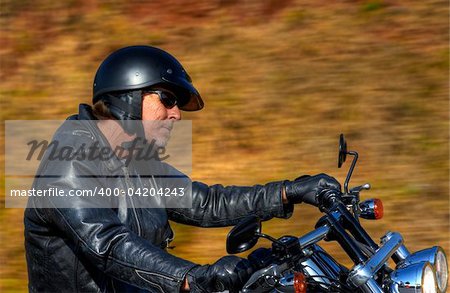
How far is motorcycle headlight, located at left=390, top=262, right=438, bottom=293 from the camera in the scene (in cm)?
293

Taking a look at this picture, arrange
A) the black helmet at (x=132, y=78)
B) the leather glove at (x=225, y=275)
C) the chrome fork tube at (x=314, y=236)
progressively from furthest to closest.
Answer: the black helmet at (x=132, y=78) < the chrome fork tube at (x=314, y=236) < the leather glove at (x=225, y=275)

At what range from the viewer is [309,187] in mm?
3686

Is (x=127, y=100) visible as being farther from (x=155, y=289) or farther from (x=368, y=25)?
(x=368, y=25)

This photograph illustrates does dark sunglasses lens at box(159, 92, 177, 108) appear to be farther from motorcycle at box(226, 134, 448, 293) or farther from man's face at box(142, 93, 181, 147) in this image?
motorcycle at box(226, 134, 448, 293)

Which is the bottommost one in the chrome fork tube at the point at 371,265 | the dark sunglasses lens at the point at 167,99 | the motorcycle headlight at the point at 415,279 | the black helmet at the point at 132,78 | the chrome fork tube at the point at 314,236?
the motorcycle headlight at the point at 415,279

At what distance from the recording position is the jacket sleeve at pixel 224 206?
391 cm

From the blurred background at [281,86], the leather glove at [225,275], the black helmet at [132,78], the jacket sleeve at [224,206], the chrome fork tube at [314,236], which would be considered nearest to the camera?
the leather glove at [225,275]

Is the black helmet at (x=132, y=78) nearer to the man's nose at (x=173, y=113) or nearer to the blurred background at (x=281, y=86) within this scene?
the man's nose at (x=173, y=113)

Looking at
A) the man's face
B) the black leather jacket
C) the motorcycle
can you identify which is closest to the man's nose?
the man's face

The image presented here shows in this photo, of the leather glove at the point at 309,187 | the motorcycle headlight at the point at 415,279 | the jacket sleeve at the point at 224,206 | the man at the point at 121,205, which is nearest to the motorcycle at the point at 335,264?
the motorcycle headlight at the point at 415,279

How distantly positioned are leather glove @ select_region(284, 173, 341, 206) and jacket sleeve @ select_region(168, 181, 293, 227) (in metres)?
0.08

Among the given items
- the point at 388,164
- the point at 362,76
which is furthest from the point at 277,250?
the point at 362,76

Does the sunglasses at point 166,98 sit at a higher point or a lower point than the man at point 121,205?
higher

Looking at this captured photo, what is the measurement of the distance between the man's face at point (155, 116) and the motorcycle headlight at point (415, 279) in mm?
1199
